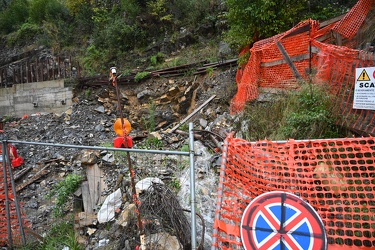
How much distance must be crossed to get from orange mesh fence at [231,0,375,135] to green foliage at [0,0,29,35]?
17.7 metres

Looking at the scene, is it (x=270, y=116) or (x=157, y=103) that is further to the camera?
(x=157, y=103)

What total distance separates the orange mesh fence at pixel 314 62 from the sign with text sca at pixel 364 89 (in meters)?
0.20

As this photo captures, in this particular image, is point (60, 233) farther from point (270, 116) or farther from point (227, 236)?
point (270, 116)

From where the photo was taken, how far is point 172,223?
279 centimetres

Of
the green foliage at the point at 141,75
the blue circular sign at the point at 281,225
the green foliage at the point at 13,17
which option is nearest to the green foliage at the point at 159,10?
the green foliage at the point at 141,75

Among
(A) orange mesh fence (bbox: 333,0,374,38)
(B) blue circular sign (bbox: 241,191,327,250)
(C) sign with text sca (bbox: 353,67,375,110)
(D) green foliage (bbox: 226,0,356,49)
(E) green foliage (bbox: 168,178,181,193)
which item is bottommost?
(E) green foliage (bbox: 168,178,181,193)

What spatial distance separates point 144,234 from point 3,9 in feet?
75.6

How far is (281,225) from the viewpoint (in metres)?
1.77

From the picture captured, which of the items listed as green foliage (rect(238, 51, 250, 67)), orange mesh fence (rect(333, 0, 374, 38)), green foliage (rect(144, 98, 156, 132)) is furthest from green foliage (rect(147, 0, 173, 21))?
orange mesh fence (rect(333, 0, 374, 38))

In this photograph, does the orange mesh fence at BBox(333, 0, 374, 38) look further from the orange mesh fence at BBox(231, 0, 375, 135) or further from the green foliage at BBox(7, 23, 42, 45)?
the green foliage at BBox(7, 23, 42, 45)

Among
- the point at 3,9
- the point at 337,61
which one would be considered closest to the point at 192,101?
the point at 337,61

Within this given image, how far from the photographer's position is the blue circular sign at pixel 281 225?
5.59ft

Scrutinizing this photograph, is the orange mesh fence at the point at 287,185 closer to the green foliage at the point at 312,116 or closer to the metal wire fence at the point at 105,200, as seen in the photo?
the metal wire fence at the point at 105,200

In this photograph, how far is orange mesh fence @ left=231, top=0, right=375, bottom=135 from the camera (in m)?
3.90
